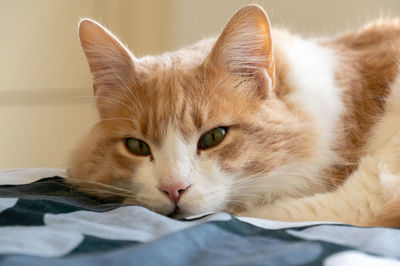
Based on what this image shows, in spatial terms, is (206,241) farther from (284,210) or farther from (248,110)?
(248,110)

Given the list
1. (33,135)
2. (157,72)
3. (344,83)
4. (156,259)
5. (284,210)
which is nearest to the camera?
(156,259)

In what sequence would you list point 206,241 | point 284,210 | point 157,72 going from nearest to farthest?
1. point 206,241
2. point 284,210
3. point 157,72

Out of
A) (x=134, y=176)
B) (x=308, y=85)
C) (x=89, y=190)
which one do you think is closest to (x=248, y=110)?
(x=308, y=85)

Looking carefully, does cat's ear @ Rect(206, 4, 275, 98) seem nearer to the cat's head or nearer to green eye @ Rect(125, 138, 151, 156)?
the cat's head

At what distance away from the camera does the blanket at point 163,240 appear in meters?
0.78

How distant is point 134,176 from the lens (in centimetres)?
143

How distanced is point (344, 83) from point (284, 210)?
574 millimetres

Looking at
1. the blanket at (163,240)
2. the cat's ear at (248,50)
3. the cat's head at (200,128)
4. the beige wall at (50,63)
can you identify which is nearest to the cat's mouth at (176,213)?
the cat's head at (200,128)

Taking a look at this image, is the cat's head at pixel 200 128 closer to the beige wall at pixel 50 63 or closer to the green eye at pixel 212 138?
the green eye at pixel 212 138

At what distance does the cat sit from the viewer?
4.45ft

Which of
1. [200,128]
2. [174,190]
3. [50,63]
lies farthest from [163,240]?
[50,63]

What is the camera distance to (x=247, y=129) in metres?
→ 1.46

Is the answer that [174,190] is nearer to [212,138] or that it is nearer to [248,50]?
[212,138]

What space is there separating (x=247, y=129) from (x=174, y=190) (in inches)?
12.9
